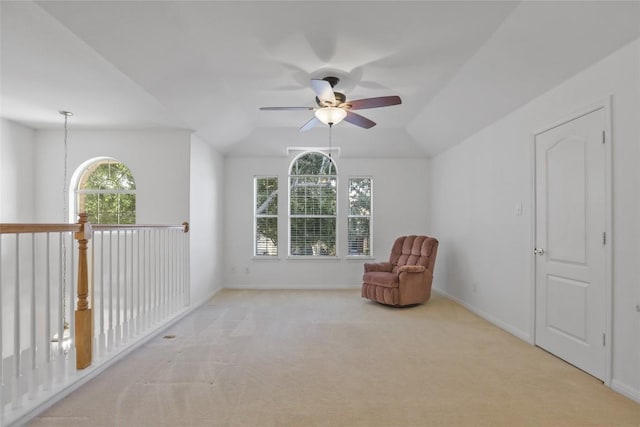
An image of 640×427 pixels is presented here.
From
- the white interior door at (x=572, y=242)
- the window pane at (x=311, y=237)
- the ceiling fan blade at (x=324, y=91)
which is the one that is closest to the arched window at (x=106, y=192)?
the window pane at (x=311, y=237)

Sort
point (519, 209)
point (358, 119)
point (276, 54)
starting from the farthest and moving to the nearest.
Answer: point (358, 119)
point (519, 209)
point (276, 54)

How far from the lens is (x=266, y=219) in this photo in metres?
6.38

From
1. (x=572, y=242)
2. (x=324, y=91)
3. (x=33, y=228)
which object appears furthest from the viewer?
(x=324, y=91)

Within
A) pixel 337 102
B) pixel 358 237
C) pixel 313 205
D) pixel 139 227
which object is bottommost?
pixel 358 237

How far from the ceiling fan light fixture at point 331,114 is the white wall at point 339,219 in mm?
2804

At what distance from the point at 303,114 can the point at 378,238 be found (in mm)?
2667

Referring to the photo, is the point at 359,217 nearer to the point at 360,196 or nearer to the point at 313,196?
the point at 360,196

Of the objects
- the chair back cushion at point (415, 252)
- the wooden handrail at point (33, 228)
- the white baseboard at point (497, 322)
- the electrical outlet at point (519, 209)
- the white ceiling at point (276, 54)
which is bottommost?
the white baseboard at point (497, 322)

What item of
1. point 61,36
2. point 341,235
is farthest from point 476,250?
point 61,36

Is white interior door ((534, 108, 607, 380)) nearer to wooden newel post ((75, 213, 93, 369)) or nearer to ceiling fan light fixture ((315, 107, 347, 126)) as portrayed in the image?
ceiling fan light fixture ((315, 107, 347, 126))

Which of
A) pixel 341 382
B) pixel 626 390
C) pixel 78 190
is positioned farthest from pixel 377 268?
pixel 78 190

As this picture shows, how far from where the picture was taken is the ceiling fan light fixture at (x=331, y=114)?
3.47 m

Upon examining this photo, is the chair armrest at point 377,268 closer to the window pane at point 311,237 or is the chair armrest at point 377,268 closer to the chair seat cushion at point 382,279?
the chair seat cushion at point 382,279

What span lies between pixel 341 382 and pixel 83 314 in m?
2.02
